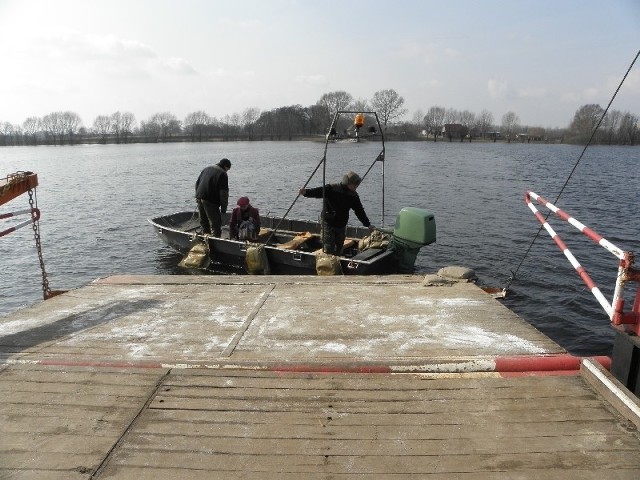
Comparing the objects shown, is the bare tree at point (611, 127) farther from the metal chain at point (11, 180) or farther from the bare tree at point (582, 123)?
the metal chain at point (11, 180)

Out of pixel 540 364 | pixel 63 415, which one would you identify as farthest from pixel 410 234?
pixel 63 415

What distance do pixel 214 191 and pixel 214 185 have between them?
14cm

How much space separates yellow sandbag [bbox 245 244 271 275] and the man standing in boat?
4.89ft

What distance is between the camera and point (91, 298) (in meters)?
A: 5.72

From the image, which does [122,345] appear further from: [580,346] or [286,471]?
[580,346]

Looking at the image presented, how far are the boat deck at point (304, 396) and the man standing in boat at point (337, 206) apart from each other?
2973mm

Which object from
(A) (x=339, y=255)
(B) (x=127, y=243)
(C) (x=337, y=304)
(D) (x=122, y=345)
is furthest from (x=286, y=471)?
(B) (x=127, y=243)

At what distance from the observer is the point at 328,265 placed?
8.51 metres

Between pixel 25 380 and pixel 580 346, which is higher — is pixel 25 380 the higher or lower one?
the higher one

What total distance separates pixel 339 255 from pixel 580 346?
183 inches

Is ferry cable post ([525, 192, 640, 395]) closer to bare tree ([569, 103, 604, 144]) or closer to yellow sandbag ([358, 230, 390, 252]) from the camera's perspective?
yellow sandbag ([358, 230, 390, 252])

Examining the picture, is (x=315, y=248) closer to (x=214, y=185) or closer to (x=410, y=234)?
(x=214, y=185)

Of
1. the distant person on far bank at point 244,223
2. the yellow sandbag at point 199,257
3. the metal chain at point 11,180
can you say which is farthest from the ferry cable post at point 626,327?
the yellow sandbag at point 199,257

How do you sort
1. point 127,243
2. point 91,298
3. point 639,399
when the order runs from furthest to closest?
1. point 127,243
2. point 91,298
3. point 639,399
